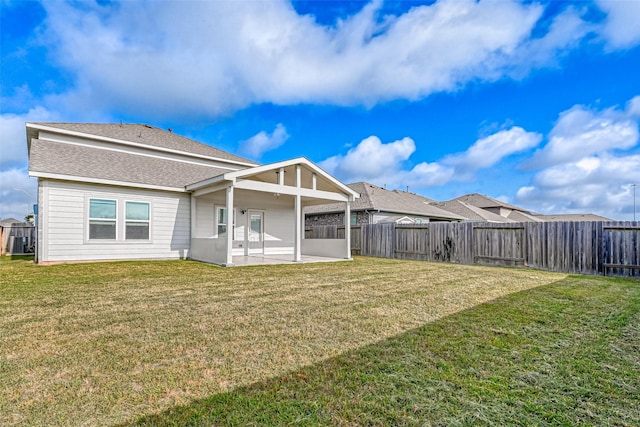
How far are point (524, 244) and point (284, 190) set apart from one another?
28.6 feet

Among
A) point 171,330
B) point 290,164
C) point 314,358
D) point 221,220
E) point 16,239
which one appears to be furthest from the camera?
point 16,239

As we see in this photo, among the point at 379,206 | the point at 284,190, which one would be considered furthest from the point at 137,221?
the point at 379,206

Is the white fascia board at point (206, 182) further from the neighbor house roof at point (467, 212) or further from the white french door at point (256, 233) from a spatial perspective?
the neighbor house roof at point (467, 212)

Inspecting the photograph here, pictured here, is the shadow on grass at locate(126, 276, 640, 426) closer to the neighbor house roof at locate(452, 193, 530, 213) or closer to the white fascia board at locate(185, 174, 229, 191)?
the white fascia board at locate(185, 174, 229, 191)

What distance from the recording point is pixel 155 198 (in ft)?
39.1

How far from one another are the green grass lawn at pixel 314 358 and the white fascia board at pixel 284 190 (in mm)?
5008

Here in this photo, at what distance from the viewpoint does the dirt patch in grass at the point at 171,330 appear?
93.4 inches

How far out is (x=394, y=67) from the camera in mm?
14562

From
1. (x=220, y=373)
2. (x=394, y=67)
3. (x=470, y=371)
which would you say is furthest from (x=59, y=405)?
(x=394, y=67)

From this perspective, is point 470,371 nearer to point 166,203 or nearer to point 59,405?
point 59,405

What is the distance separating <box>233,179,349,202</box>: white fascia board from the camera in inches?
409

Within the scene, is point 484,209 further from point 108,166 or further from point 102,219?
point 102,219

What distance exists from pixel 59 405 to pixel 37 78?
66.9ft

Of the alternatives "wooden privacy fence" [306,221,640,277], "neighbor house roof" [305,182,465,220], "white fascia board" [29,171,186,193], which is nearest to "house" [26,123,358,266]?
"white fascia board" [29,171,186,193]
